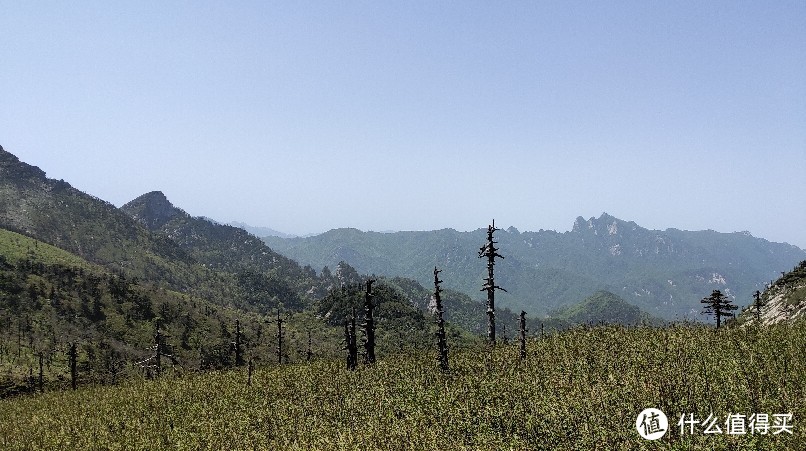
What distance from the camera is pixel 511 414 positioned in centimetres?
1622

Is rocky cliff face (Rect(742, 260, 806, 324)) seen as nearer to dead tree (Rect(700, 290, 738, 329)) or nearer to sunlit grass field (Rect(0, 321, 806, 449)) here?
dead tree (Rect(700, 290, 738, 329))

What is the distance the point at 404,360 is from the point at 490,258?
11.0m

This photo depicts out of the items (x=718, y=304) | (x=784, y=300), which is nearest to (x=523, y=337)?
(x=718, y=304)

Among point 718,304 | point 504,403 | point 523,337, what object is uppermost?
point 718,304

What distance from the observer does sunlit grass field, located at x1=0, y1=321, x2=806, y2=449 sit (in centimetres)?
1346

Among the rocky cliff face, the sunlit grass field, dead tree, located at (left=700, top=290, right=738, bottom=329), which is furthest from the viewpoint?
the rocky cliff face

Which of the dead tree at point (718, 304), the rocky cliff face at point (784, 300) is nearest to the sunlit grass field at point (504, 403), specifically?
the dead tree at point (718, 304)

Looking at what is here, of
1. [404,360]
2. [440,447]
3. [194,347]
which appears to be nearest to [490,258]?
[404,360]

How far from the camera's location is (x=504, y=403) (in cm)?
1761

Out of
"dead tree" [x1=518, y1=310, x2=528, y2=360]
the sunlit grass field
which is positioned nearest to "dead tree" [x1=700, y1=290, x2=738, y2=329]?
the sunlit grass field

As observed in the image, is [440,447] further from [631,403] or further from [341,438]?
[631,403]

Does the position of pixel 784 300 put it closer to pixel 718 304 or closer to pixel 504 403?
pixel 718 304

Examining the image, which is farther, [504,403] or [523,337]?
[523,337]

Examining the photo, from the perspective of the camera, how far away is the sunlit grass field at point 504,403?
13.5 metres
